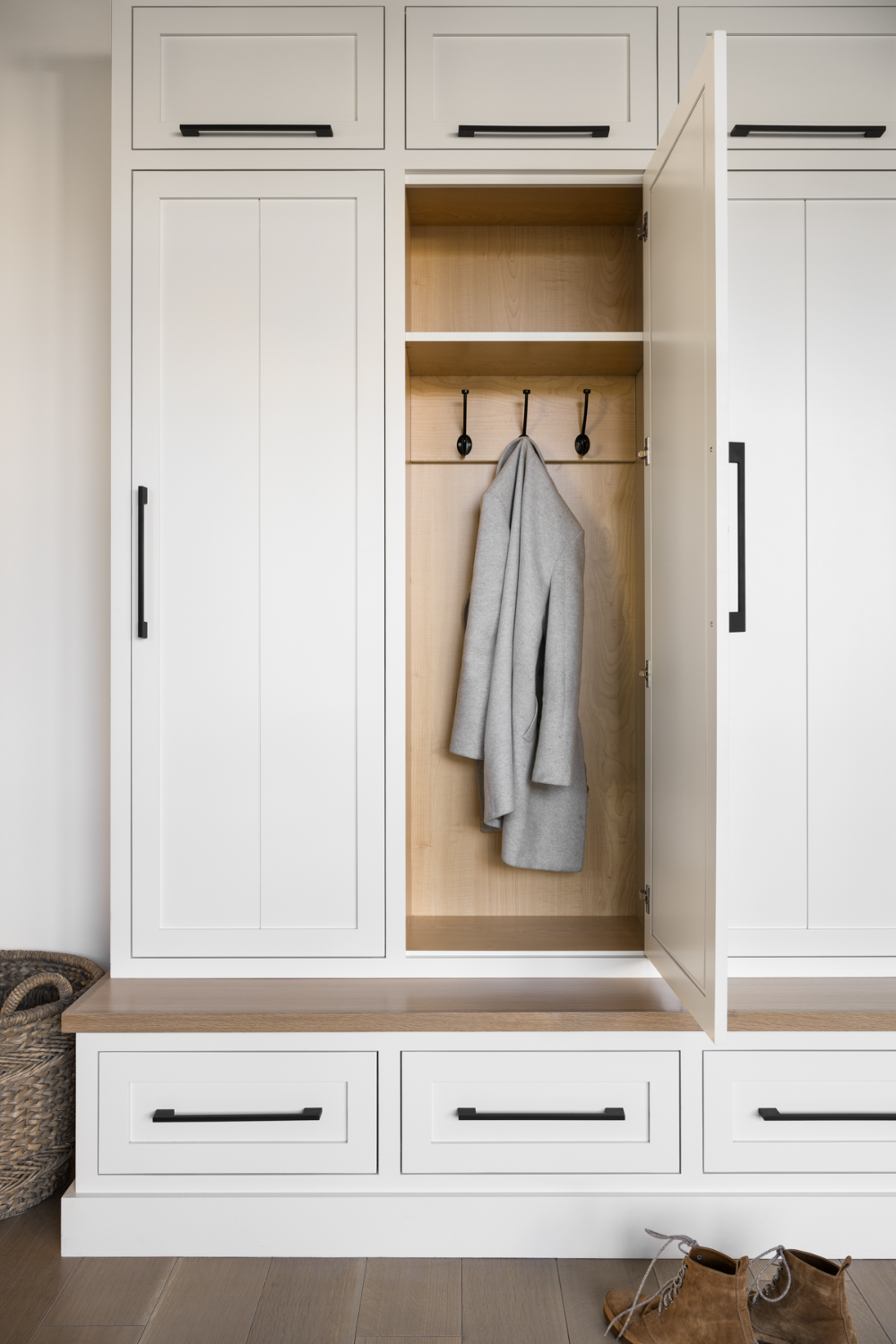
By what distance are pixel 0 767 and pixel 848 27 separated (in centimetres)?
259

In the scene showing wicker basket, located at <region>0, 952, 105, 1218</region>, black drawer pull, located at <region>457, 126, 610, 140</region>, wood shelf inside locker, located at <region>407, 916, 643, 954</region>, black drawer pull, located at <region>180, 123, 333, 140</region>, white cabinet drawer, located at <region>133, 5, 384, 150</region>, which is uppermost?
white cabinet drawer, located at <region>133, 5, 384, 150</region>

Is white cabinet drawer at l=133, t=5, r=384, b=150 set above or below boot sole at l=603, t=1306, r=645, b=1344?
above

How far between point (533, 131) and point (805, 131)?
567 millimetres

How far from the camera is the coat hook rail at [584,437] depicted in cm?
220

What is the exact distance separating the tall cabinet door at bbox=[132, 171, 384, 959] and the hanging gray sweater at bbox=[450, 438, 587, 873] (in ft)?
1.14

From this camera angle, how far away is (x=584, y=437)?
2203mm

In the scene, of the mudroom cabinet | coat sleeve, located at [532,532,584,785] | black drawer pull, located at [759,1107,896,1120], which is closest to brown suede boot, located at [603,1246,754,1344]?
black drawer pull, located at [759,1107,896,1120]

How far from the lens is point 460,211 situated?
2.07 metres

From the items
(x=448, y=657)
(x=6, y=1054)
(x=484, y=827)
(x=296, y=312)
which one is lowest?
(x=6, y=1054)

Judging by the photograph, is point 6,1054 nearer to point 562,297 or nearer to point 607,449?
point 607,449

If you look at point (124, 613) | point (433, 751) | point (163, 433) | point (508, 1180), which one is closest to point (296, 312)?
point (163, 433)

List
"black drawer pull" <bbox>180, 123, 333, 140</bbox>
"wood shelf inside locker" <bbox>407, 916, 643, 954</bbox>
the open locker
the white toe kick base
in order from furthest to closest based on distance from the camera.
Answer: the open locker → "wood shelf inside locker" <bbox>407, 916, 643, 954</bbox> → "black drawer pull" <bbox>180, 123, 333, 140</bbox> → the white toe kick base

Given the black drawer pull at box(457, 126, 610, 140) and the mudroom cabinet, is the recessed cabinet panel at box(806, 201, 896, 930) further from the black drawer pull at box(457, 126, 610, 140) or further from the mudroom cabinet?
the black drawer pull at box(457, 126, 610, 140)

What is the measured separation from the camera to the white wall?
2.14 meters
